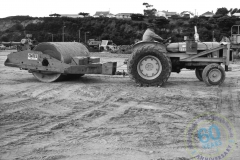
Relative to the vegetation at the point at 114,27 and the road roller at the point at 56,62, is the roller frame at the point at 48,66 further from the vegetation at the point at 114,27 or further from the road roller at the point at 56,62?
the vegetation at the point at 114,27

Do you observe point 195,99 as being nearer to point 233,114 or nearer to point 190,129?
point 233,114

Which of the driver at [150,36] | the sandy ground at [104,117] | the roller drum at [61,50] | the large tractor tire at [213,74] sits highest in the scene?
the driver at [150,36]

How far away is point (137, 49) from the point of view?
9406 millimetres

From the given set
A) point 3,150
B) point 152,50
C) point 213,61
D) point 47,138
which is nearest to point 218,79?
point 213,61

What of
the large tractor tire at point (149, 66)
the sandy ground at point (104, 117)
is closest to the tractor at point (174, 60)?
the large tractor tire at point (149, 66)

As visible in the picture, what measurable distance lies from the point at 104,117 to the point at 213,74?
4.27 metres

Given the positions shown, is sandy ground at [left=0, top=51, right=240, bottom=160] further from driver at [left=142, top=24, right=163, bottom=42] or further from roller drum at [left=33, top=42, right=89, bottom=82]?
driver at [left=142, top=24, right=163, bottom=42]

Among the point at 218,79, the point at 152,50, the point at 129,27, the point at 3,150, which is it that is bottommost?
the point at 3,150

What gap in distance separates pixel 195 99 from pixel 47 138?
3.82m

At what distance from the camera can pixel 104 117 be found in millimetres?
6156

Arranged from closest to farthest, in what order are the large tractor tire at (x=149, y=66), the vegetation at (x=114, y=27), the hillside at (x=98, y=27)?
1. the large tractor tire at (x=149, y=66)
2. the vegetation at (x=114, y=27)
3. the hillside at (x=98, y=27)

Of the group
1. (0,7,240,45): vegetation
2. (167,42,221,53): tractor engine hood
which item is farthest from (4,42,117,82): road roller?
(0,7,240,45): vegetation

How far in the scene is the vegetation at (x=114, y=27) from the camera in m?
53.0

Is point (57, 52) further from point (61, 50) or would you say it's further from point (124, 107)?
point (124, 107)
